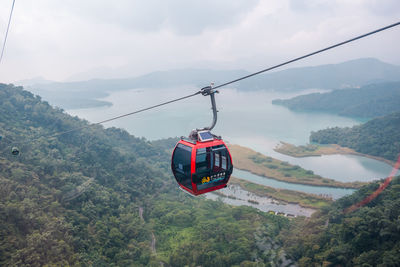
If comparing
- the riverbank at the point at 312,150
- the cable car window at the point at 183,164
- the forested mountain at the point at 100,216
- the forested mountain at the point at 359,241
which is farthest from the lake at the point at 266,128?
the cable car window at the point at 183,164

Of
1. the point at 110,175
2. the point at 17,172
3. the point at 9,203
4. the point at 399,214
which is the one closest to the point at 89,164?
the point at 110,175

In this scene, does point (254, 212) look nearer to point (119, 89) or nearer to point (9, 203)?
point (9, 203)

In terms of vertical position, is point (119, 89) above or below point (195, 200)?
above

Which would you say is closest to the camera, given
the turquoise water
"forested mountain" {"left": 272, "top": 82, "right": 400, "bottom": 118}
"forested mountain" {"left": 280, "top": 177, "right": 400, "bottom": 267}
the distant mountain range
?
"forested mountain" {"left": 280, "top": 177, "right": 400, "bottom": 267}

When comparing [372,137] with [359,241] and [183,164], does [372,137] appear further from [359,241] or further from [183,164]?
[183,164]

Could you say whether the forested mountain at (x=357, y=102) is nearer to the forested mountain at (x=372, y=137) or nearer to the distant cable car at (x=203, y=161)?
the forested mountain at (x=372, y=137)

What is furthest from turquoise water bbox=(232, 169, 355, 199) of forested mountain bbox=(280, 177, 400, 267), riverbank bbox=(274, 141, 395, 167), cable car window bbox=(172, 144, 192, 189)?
cable car window bbox=(172, 144, 192, 189)

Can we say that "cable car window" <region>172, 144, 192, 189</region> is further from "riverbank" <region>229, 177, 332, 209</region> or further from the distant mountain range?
the distant mountain range
